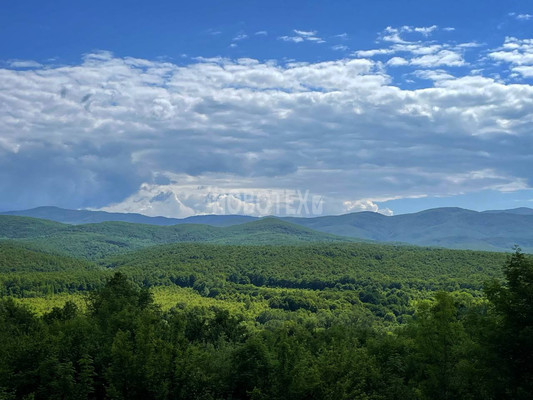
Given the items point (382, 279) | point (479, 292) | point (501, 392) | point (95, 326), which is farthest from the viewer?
point (382, 279)

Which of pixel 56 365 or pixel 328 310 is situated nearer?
pixel 56 365

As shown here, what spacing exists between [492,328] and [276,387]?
18.1m

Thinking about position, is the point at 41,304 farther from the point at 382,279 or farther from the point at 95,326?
the point at 382,279

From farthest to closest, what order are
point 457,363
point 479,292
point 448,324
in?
point 479,292, point 448,324, point 457,363

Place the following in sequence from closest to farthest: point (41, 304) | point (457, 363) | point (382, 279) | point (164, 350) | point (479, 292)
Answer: point (457, 363) → point (164, 350) → point (41, 304) → point (479, 292) → point (382, 279)

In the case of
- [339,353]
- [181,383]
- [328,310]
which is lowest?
[328,310]

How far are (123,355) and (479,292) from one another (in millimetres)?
132454

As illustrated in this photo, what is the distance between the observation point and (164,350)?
45.0 metres

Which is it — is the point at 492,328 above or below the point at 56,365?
above

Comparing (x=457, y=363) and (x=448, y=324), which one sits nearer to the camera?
(x=457, y=363)

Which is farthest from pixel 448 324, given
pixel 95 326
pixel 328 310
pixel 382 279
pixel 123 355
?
pixel 382 279

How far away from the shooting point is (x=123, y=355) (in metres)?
43.4

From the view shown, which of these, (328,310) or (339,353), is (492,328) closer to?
(339,353)

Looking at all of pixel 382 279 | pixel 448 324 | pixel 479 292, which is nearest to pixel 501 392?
pixel 448 324
